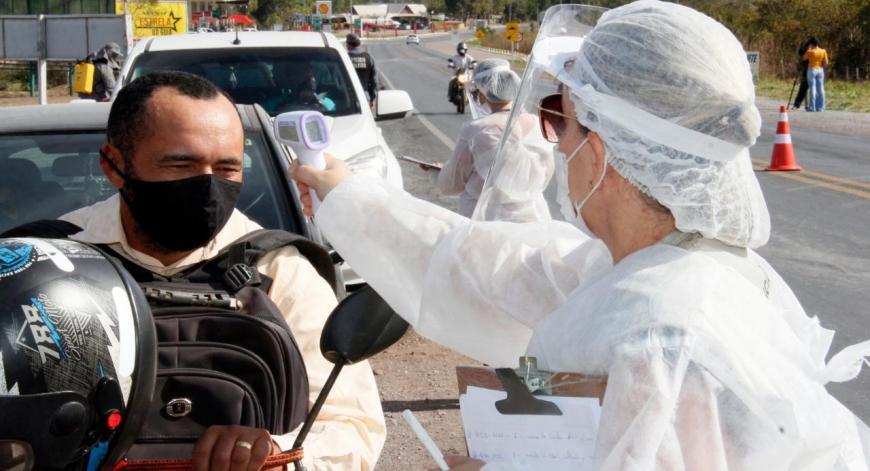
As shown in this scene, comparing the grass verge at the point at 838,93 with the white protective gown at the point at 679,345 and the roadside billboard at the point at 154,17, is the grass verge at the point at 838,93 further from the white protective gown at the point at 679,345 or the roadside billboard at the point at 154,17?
the white protective gown at the point at 679,345

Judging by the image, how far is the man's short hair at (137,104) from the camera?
2541 mm

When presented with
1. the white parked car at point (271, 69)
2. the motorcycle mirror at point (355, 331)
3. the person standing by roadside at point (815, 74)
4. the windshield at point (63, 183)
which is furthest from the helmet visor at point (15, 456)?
the person standing by roadside at point (815, 74)

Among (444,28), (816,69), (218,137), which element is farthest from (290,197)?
(444,28)

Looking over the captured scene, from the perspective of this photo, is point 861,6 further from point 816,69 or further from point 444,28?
point 444,28

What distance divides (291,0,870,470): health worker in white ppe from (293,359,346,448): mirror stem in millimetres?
247

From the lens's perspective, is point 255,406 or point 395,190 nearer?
point 255,406

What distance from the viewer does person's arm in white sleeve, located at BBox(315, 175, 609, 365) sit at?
7.27 feet

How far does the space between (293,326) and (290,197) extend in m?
2.18

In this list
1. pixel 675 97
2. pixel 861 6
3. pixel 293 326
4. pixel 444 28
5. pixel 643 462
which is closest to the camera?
pixel 643 462

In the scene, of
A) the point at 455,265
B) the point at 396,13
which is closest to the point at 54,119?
the point at 455,265

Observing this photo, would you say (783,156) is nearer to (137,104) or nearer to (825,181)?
(825,181)

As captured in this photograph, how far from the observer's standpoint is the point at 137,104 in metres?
2.54

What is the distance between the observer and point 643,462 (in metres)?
1.60

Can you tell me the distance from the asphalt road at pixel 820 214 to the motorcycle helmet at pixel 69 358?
15.3 ft
